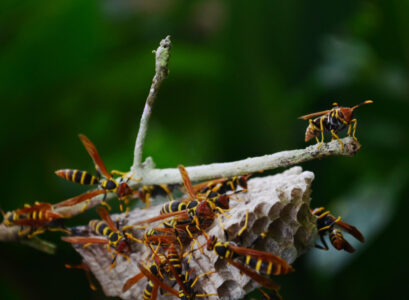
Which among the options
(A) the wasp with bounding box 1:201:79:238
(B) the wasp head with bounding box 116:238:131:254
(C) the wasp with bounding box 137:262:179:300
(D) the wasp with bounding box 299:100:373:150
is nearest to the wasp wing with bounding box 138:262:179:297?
(C) the wasp with bounding box 137:262:179:300

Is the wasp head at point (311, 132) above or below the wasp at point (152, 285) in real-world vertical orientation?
above

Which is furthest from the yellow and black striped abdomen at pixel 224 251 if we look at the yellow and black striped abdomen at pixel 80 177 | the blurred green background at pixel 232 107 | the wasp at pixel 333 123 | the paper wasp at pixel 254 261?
the blurred green background at pixel 232 107

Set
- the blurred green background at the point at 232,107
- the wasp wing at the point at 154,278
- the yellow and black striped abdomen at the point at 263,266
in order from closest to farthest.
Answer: the yellow and black striped abdomen at the point at 263,266 < the wasp wing at the point at 154,278 < the blurred green background at the point at 232,107

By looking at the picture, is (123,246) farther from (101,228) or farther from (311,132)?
(311,132)

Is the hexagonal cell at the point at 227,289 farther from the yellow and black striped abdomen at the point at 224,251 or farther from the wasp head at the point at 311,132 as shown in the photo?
the wasp head at the point at 311,132

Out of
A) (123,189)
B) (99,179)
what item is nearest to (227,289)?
(123,189)

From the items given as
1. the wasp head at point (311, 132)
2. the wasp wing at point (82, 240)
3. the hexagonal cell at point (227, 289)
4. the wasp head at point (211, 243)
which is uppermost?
the wasp head at point (311, 132)

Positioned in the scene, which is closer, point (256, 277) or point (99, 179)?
point (256, 277)

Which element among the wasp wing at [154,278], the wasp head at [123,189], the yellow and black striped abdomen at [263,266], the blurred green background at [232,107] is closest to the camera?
the yellow and black striped abdomen at [263,266]
